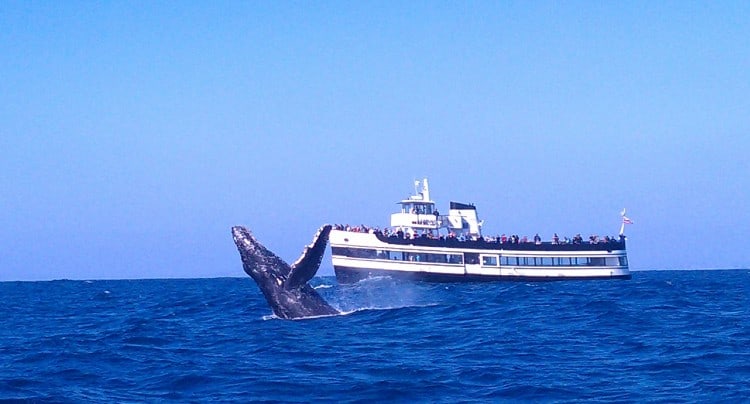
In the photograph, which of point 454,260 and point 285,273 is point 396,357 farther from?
point 454,260

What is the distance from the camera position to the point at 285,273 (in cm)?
1998

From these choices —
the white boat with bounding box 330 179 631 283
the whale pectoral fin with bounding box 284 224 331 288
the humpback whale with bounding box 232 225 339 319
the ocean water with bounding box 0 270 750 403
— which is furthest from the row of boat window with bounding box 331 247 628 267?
the whale pectoral fin with bounding box 284 224 331 288

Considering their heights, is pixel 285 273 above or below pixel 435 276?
above

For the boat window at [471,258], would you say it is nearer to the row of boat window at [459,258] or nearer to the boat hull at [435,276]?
the row of boat window at [459,258]

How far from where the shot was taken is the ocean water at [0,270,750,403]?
12266 mm

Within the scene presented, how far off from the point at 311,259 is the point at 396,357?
3895 mm

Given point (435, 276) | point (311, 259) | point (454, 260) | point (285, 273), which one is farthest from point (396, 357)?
point (454, 260)

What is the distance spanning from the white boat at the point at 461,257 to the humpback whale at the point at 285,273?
103ft

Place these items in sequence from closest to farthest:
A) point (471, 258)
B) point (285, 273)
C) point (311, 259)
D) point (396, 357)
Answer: point (396, 357), point (311, 259), point (285, 273), point (471, 258)

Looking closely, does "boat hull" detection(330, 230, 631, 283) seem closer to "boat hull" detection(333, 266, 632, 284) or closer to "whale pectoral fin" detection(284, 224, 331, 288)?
"boat hull" detection(333, 266, 632, 284)

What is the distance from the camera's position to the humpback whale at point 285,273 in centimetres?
1848

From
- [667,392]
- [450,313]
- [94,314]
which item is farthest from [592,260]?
[667,392]

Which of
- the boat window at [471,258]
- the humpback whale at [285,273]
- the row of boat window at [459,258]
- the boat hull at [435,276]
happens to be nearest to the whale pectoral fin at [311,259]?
the humpback whale at [285,273]

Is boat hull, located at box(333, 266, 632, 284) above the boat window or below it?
below
